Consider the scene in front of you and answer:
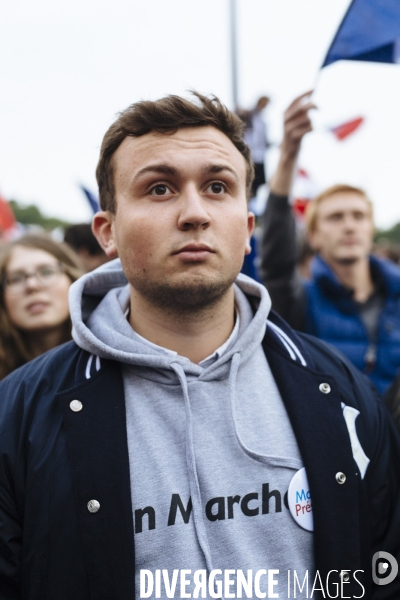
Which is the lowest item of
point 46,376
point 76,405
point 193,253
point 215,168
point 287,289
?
point 76,405

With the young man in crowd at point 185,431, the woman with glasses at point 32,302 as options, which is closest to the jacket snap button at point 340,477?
the young man in crowd at point 185,431

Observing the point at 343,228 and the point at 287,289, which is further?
the point at 343,228

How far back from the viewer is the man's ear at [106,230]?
2.28 meters

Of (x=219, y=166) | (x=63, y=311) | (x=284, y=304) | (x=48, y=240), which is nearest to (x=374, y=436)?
(x=219, y=166)

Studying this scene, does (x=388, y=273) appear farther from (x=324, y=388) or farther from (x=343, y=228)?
(x=324, y=388)

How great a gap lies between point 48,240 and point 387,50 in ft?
6.95

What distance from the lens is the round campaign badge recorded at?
6.12ft

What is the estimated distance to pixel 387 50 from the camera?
2559 mm

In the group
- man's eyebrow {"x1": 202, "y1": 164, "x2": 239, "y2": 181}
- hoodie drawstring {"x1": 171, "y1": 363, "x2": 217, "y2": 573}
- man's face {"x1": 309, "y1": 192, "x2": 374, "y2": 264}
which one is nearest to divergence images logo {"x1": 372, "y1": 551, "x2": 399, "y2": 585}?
hoodie drawstring {"x1": 171, "y1": 363, "x2": 217, "y2": 573}

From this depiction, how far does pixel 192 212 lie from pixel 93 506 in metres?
0.97

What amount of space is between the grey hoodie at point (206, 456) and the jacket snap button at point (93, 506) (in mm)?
117

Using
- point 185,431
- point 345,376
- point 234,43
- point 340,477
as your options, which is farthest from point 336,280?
point 234,43

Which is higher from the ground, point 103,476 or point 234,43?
point 234,43

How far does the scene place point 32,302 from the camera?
3270mm
